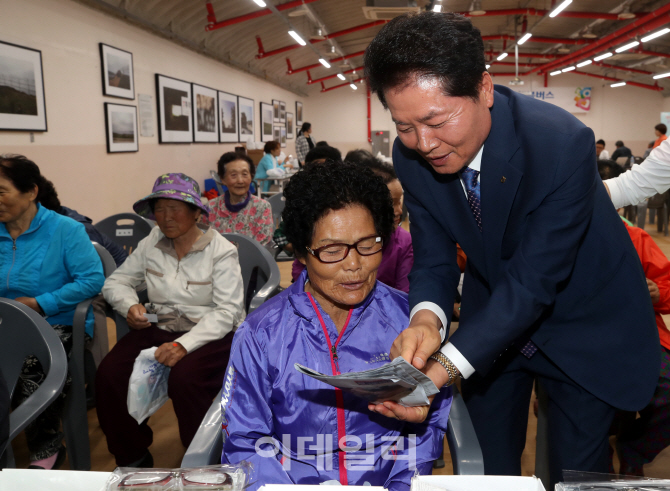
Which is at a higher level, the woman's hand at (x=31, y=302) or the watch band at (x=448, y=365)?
the watch band at (x=448, y=365)

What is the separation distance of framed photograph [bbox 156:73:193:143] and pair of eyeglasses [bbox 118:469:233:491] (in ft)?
27.5

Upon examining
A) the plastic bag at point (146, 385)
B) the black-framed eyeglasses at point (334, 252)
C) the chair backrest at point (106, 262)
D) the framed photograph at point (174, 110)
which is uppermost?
the framed photograph at point (174, 110)

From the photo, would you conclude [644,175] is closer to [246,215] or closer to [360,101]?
[246,215]

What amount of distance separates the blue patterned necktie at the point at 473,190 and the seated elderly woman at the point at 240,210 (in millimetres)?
2683

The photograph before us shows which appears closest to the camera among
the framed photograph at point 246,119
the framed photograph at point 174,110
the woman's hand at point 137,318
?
the woman's hand at point 137,318

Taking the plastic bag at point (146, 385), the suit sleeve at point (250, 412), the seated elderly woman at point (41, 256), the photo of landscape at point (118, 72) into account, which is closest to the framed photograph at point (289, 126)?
the photo of landscape at point (118, 72)

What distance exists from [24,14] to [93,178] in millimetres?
2018

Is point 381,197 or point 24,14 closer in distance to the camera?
point 381,197

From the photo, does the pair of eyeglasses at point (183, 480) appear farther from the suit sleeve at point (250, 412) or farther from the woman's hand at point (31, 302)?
the woman's hand at point (31, 302)

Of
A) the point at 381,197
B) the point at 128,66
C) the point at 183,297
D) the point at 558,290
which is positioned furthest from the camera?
the point at 128,66

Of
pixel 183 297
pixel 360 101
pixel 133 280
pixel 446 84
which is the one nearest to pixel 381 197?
pixel 446 84

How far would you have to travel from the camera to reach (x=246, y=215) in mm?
3984

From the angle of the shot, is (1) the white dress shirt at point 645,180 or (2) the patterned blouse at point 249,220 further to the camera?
(2) the patterned blouse at point 249,220

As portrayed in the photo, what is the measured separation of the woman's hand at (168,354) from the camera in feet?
7.23
